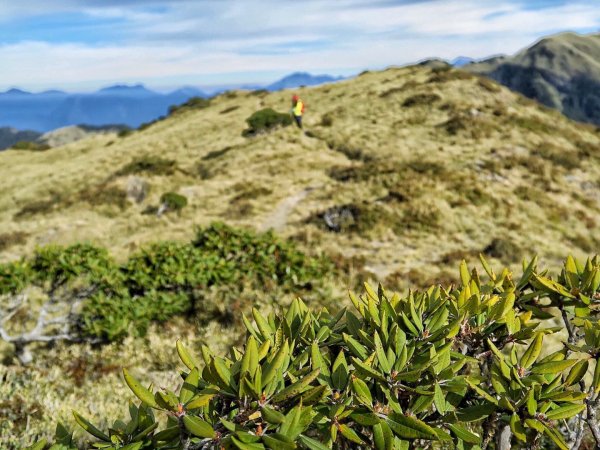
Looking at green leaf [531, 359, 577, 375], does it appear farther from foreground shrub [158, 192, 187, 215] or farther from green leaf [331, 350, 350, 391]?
foreground shrub [158, 192, 187, 215]

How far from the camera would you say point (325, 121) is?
35406 mm

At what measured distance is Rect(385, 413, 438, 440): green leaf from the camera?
6.68ft

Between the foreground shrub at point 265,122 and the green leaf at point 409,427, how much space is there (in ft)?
111

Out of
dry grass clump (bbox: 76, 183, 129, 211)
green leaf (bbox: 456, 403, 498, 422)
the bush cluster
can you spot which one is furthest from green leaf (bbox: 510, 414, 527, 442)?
dry grass clump (bbox: 76, 183, 129, 211)

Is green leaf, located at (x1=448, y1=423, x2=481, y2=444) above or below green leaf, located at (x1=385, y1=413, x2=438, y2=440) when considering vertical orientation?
below

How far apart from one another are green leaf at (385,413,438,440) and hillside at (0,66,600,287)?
9594 mm

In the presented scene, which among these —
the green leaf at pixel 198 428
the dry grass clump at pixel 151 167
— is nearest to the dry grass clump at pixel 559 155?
the dry grass clump at pixel 151 167

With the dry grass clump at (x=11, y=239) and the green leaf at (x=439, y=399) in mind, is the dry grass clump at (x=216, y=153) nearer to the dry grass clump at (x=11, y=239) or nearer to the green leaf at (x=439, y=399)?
the dry grass clump at (x=11, y=239)

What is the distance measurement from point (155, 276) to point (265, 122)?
90.8 feet

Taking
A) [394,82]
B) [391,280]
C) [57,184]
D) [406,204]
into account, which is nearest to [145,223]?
[406,204]

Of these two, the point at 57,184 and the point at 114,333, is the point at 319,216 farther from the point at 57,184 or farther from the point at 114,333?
the point at 57,184

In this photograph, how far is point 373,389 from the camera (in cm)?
244

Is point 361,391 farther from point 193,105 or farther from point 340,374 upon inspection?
point 193,105

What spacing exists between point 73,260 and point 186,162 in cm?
2464
